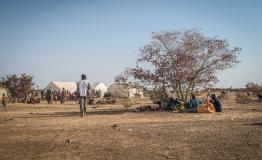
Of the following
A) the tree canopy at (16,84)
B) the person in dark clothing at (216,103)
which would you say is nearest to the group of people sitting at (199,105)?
the person in dark clothing at (216,103)

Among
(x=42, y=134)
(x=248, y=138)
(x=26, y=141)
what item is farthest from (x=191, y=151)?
(x=42, y=134)

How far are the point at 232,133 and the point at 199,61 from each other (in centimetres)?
1244

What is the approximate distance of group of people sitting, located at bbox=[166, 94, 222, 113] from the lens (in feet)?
60.0

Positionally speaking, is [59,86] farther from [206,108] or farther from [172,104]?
[206,108]

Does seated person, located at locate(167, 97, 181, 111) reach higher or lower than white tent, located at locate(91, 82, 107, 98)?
lower

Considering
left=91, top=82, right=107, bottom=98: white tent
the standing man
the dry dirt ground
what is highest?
left=91, top=82, right=107, bottom=98: white tent

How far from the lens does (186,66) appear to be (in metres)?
20.6

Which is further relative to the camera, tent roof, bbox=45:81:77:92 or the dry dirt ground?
tent roof, bbox=45:81:77:92

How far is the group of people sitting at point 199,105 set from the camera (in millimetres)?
18281

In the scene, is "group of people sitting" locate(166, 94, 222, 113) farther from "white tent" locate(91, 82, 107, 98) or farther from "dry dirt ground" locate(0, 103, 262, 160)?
"white tent" locate(91, 82, 107, 98)

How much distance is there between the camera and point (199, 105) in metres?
18.6

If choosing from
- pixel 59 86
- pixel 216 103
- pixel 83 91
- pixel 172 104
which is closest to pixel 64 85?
pixel 59 86

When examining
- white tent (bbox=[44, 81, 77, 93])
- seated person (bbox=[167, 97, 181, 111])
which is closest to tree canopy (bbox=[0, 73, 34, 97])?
white tent (bbox=[44, 81, 77, 93])

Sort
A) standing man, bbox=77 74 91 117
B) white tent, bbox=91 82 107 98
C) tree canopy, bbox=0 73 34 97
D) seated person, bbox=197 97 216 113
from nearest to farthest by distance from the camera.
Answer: standing man, bbox=77 74 91 117, seated person, bbox=197 97 216 113, tree canopy, bbox=0 73 34 97, white tent, bbox=91 82 107 98
